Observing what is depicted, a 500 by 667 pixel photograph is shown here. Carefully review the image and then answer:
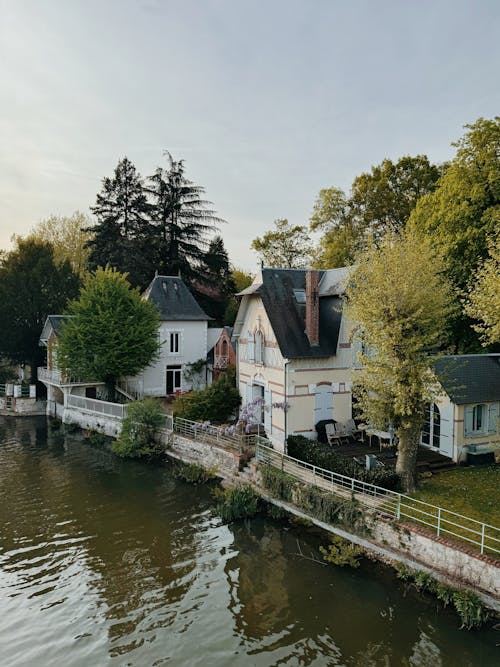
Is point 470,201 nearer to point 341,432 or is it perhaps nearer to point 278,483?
point 341,432

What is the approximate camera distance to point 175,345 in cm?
3209

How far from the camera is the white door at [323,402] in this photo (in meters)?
19.2

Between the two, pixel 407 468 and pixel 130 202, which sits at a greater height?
pixel 130 202

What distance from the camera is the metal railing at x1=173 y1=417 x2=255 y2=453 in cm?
1883

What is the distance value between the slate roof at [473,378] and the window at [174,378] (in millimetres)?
18804

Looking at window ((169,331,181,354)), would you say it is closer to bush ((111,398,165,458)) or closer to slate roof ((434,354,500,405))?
bush ((111,398,165,458))

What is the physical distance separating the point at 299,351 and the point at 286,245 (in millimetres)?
26348

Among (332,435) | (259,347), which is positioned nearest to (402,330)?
(332,435)

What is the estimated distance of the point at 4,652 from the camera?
950cm

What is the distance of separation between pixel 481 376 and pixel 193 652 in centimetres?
1439

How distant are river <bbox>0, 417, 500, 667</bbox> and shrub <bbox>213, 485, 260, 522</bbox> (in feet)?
1.29

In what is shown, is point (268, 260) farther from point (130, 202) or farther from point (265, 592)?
point (265, 592)

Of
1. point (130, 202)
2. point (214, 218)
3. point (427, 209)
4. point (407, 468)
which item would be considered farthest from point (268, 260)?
point (407, 468)

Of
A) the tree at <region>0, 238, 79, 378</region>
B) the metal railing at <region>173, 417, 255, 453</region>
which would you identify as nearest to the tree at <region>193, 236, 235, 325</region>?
the tree at <region>0, 238, 79, 378</region>
